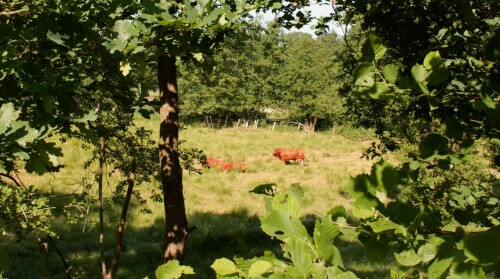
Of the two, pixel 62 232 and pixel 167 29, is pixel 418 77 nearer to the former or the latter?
pixel 167 29

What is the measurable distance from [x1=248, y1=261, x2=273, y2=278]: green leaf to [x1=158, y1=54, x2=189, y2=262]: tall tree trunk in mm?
3668

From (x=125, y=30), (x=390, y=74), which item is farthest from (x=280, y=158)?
(x=390, y=74)

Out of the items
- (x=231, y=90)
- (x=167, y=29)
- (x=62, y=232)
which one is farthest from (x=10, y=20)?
(x=231, y=90)

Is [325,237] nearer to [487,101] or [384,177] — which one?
[384,177]

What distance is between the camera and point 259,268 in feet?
2.78

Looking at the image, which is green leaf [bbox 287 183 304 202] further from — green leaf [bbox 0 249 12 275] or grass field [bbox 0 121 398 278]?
green leaf [bbox 0 249 12 275]

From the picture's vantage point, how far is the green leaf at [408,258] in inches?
37.4

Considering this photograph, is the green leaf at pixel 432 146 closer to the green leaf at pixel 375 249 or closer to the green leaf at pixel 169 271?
the green leaf at pixel 375 249

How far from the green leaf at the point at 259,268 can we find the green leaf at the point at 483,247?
402 millimetres

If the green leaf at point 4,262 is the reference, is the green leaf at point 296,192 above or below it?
above

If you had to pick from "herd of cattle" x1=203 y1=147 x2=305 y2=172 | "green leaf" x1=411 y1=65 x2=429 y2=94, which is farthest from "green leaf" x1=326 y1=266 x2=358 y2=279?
"herd of cattle" x1=203 y1=147 x2=305 y2=172

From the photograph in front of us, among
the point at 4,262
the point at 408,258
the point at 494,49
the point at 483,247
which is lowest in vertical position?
the point at 4,262

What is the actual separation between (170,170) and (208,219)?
28.9ft

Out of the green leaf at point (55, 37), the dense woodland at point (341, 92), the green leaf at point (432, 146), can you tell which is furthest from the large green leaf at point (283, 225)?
the green leaf at point (55, 37)
